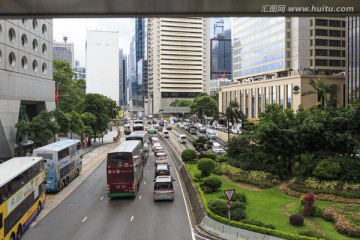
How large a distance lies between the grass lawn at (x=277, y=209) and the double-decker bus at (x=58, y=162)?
12.9 metres

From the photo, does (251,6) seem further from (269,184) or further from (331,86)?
(331,86)

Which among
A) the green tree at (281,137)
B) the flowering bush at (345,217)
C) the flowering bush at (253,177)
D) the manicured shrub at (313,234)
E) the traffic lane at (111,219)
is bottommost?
the traffic lane at (111,219)

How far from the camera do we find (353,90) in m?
67.1

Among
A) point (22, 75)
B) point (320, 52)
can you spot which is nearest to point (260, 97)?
point (320, 52)

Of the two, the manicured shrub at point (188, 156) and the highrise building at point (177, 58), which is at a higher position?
Answer: the highrise building at point (177, 58)

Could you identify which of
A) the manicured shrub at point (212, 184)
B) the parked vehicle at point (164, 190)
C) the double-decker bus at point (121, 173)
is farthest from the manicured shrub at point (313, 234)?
the double-decker bus at point (121, 173)

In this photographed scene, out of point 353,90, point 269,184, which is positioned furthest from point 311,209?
point 353,90

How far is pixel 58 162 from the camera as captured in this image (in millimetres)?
31297

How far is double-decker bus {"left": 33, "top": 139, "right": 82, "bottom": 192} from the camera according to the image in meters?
30.5

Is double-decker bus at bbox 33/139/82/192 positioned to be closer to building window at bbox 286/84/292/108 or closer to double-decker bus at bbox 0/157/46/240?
double-decker bus at bbox 0/157/46/240

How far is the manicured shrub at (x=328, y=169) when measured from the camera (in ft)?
90.0

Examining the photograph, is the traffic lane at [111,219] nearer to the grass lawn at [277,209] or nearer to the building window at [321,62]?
the grass lawn at [277,209]

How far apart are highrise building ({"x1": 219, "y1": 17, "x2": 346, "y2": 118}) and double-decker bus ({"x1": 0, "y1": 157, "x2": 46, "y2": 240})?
54.1 m

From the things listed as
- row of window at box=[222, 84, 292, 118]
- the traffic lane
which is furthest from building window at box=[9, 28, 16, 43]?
row of window at box=[222, 84, 292, 118]
